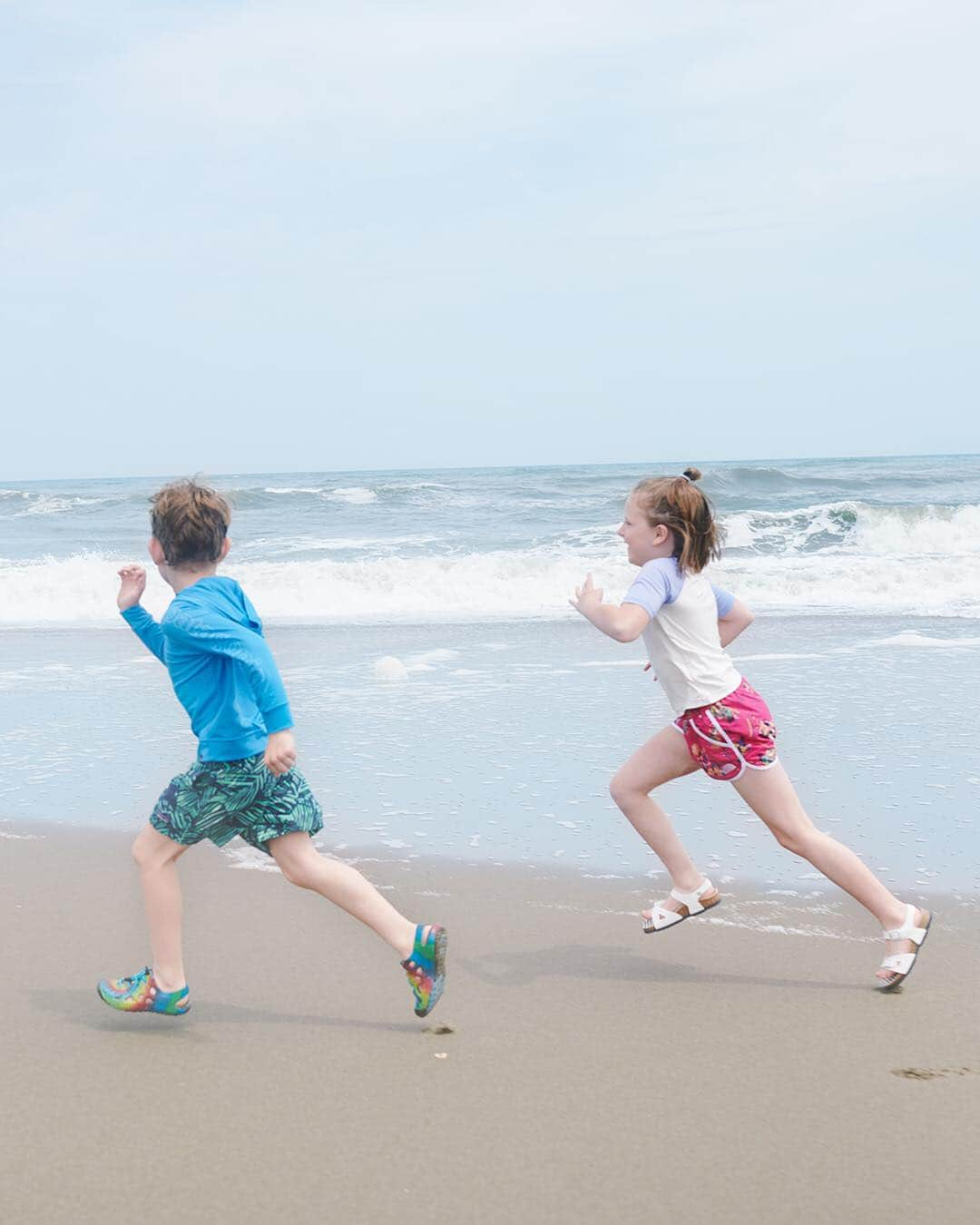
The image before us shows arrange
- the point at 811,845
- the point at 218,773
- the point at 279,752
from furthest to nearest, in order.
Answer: the point at 811,845, the point at 218,773, the point at 279,752

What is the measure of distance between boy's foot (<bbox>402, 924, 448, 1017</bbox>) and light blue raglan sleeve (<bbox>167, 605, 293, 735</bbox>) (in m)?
0.62

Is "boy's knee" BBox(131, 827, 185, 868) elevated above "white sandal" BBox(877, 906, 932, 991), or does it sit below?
above

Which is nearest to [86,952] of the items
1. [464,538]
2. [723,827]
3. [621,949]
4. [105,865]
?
[105,865]

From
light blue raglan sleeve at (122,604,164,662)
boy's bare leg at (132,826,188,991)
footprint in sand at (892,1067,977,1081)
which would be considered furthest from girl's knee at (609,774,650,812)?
light blue raglan sleeve at (122,604,164,662)

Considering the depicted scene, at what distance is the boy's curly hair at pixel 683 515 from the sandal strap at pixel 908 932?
1094mm

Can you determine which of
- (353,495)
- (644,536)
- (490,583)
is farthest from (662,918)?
(353,495)

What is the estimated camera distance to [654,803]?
3764 millimetres

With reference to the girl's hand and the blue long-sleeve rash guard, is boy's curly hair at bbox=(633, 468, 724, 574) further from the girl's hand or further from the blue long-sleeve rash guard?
the blue long-sleeve rash guard

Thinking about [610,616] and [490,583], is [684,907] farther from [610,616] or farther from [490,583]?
[490,583]

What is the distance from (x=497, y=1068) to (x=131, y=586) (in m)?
1.51

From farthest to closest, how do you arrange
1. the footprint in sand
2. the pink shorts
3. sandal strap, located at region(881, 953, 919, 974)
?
1. the pink shorts
2. sandal strap, located at region(881, 953, 919, 974)
3. the footprint in sand

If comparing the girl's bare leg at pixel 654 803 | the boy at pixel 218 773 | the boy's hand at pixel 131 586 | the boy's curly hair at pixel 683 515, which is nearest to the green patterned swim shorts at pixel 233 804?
the boy at pixel 218 773

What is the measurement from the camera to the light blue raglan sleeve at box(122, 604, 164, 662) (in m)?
3.26

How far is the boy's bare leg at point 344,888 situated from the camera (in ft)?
10.4
